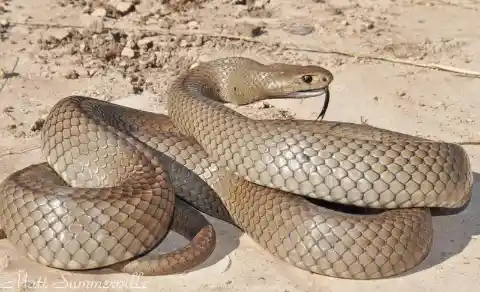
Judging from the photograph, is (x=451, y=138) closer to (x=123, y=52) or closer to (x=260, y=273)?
(x=260, y=273)

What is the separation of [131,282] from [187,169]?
1390 mm

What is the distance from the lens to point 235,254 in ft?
21.4

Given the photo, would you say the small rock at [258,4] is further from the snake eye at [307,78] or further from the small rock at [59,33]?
the snake eye at [307,78]

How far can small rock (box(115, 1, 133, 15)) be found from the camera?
11031 millimetres

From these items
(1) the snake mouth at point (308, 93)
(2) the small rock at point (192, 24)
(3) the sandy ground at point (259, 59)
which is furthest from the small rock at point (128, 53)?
(1) the snake mouth at point (308, 93)

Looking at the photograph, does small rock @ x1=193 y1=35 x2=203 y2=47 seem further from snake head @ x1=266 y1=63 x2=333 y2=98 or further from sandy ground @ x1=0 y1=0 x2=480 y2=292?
snake head @ x1=266 y1=63 x2=333 y2=98

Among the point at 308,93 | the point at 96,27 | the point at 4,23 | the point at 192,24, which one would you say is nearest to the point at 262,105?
the point at 308,93

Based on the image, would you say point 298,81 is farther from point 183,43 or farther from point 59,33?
point 59,33

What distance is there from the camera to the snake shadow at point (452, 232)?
655 cm

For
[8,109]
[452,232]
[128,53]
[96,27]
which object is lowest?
[452,232]

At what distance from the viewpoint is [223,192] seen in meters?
6.99

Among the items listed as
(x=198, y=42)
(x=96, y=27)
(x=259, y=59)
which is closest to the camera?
(x=259, y=59)

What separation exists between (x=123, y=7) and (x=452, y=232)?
6.13 metres

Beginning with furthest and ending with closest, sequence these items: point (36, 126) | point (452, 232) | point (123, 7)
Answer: point (123, 7), point (36, 126), point (452, 232)
